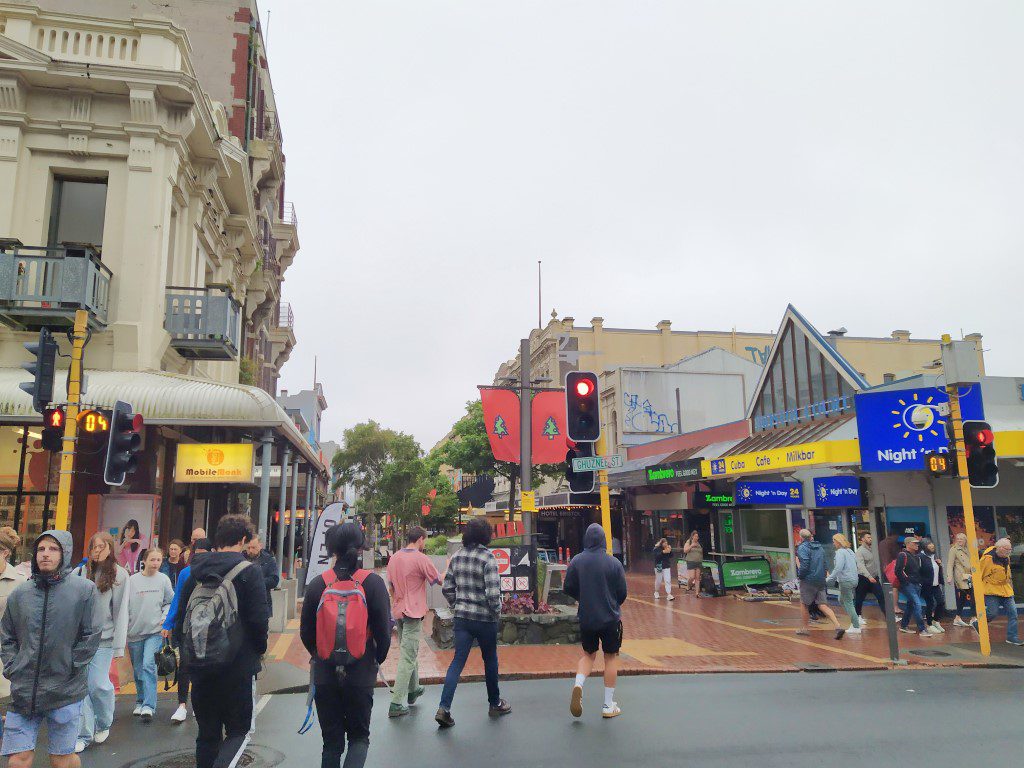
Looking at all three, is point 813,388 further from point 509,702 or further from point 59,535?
point 59,535

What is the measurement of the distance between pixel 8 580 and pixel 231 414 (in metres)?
6.62

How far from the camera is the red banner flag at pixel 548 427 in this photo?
1336 centimetres

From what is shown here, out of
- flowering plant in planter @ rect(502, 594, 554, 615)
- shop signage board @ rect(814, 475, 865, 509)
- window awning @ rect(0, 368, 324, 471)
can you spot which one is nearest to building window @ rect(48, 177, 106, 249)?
window awning @ rect(0, 368, 324, 471)

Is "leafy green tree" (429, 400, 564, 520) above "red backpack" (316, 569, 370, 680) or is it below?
above

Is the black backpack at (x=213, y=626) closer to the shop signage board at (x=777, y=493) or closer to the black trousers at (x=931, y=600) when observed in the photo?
the black trousers at (x=931, y=600)

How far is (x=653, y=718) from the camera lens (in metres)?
7.20

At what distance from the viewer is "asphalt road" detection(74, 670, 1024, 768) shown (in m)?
5.98

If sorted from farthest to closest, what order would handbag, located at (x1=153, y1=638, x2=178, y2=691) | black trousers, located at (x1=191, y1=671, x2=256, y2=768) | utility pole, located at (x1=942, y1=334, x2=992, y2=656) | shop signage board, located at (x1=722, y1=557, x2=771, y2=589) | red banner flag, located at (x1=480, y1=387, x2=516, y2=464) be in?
shop signage board, located at (x1=722, y1=557, x2=771, y2=589), red banner flag, located at (x1=480, y1=387, x2=516, y2=464), utility pole, located at (x1=942, y1=334, x2=992, y2=656), handbag, located at (x1=153, y1=638, x2=178, y2=691), black trousers, located at (x1=191, y1=671, x2=256, y2=768)

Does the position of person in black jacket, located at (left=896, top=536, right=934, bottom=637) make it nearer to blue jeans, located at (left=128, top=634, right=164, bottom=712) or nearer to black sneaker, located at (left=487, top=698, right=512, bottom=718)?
black sneaker, located at (left=487, top=698, right=512, bottom=718)

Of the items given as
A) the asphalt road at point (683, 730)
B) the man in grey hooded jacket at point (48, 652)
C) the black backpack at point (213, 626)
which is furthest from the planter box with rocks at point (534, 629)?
the man in grey hooded jacket at point (48, 652)

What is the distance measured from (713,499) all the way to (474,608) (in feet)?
56.3

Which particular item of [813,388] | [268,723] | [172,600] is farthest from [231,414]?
[813,388]

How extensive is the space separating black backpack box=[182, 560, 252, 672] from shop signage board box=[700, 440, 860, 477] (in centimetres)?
1428

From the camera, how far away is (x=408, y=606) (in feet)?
24.6
